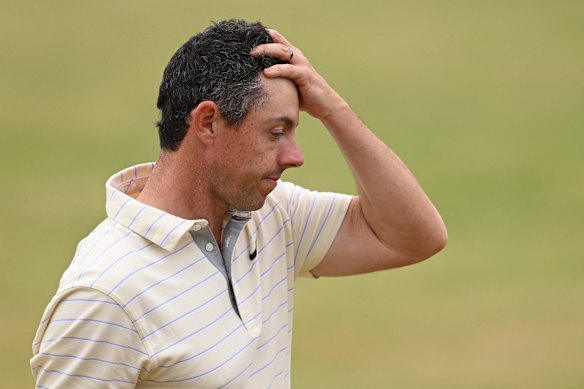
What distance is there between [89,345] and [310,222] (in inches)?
28.7

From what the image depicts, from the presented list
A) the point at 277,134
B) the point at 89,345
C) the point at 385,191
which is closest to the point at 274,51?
the point at 277,134

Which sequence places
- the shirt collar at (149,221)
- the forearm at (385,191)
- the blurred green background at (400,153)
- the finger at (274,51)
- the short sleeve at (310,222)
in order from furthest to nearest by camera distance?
the blurred green background at (400,153) → the short sleeve at (310,222) → the forearm at (385,191) → the finger at (274,51) → the shirt collar at (149,221)

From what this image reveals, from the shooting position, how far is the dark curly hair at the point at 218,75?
2631 mm

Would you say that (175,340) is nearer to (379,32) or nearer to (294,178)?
(294,178)

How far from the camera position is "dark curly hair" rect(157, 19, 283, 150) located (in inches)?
104

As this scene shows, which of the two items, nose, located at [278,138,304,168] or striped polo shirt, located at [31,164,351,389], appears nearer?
striped polo shirt, located at [31,164,351,389]

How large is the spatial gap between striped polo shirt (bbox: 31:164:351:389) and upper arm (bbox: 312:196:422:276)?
0.68 ft

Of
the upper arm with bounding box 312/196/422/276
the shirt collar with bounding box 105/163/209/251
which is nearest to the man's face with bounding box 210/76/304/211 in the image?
the shirt collar with bounding box 105/163/209/251

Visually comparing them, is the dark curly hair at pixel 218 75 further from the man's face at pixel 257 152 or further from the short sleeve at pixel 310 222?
the short sleeve at pixel 310 222

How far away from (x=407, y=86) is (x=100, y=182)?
108 inches

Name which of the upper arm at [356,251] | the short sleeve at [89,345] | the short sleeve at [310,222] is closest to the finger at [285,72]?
the short sleeve at [310,222]

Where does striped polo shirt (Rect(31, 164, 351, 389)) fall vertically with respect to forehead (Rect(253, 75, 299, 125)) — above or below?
below

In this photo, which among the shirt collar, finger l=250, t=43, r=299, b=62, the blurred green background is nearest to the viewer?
the shirt collar

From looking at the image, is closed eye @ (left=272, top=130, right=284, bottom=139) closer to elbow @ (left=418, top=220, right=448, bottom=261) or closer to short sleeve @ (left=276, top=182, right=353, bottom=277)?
short sleeve @ (left=276, top=182, right=353, bottom=277)
